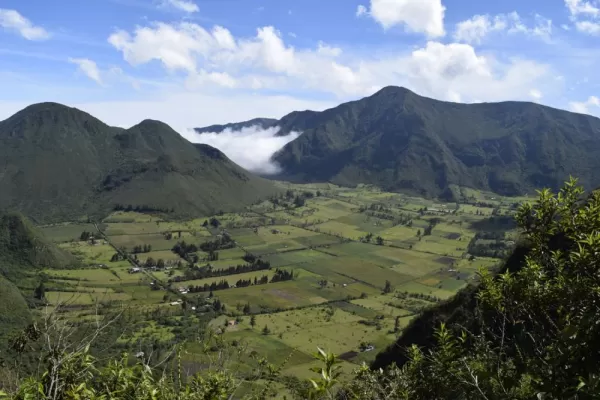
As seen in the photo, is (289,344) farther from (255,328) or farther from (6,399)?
(6,399)

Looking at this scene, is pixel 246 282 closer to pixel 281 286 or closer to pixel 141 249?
pixel 281 286

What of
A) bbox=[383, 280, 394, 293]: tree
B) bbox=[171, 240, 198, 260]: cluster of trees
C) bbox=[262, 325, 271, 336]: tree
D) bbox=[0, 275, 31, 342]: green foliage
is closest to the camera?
bbox=[0, 275, 31, 342]: green foliage

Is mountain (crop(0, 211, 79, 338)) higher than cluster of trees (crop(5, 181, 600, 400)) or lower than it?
lower

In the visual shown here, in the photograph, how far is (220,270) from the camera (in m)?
158

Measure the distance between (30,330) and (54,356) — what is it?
8.72 ft

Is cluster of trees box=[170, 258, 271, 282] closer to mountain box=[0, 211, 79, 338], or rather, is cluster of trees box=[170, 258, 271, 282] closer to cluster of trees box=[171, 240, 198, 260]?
cluster of trees box=[171, 240, 198, 260]

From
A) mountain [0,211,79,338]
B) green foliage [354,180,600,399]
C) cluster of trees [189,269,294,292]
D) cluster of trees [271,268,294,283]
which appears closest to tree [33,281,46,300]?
mountain [0,211,79,338]

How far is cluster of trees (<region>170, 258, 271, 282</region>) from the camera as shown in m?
151

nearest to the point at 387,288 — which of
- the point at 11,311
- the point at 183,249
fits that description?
the point at 183,249

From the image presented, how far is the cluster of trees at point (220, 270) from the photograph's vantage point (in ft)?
495

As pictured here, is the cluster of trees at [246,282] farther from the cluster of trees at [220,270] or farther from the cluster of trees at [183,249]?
the cluster of trees at [183,249]

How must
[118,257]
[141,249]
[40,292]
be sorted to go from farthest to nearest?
[141,249]
[118,257]
[40,292]

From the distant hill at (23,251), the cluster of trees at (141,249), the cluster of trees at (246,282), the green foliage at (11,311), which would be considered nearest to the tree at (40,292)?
the green foliage at (11,311)

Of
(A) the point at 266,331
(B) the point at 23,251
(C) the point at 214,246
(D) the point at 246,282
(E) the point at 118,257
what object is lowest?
(A) the point at 266,331
